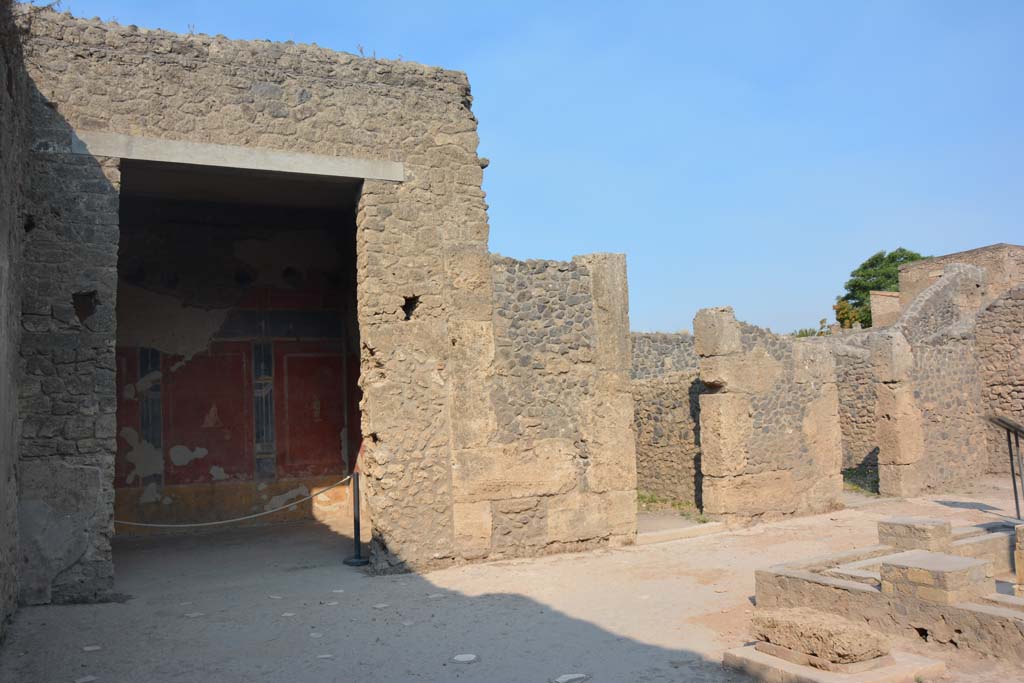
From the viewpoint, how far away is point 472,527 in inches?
301

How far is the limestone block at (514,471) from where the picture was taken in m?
7.65

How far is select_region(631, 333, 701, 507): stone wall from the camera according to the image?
10.5 meters

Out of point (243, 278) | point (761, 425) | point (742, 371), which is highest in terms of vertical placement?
point (243, 278)

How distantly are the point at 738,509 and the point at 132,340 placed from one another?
7.30m

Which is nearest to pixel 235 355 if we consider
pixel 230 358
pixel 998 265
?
pixel 230 358

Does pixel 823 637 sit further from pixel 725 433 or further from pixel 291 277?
pixel 291 277

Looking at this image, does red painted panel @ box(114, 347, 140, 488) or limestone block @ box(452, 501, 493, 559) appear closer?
limestone block @ box(452, 501, 493, 559)

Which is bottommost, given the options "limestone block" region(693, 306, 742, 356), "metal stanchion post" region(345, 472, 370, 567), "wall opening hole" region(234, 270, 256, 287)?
"metal stanchion post" region(345, 472, 370, 567)

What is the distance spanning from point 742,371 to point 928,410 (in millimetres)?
4225

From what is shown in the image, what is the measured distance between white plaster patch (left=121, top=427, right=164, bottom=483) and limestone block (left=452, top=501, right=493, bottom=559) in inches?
163

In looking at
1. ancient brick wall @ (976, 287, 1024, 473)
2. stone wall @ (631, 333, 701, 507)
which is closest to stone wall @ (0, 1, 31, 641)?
stone wall @ (631, 333, 701, 507)

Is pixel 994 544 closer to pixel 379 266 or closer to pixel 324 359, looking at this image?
pixel 379 266

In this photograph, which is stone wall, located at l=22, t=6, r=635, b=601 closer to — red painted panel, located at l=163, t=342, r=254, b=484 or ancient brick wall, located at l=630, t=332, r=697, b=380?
red painted panel, located at l=163, t=342, r=254, b=484

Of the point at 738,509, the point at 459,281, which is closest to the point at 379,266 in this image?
the point at 459,281
